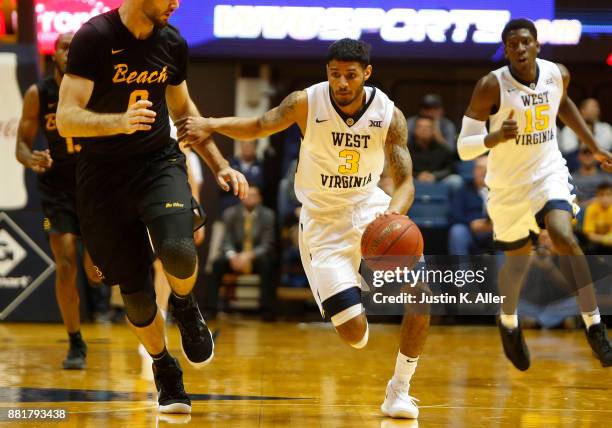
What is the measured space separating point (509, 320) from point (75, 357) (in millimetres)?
3037

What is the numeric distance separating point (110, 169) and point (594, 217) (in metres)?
6.09

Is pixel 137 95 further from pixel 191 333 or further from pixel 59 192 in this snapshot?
pixel 59 192

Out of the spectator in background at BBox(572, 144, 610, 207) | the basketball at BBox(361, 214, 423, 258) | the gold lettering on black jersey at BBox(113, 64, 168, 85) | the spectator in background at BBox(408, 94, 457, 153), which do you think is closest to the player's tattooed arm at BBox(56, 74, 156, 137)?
the gold lettering on black jersey at BBox(113, 64, 168, 85)

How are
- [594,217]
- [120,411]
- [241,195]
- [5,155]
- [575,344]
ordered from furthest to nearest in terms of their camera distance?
1. [5,155]
2. [594,217]
3. [575,344]
4. [120,411]
5. [241,195]

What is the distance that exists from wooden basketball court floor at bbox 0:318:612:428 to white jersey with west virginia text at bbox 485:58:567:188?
1.41 meters

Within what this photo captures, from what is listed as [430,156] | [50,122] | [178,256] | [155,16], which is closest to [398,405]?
[178,256]

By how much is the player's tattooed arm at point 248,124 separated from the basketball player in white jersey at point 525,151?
5.05 ft

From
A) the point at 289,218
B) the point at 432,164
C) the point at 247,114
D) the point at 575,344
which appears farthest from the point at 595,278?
the point at 247,114

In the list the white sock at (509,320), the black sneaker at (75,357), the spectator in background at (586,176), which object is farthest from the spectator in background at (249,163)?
the white sock at (509,320)

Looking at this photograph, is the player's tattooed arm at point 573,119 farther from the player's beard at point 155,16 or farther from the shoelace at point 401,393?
the player's beard at point 155,16

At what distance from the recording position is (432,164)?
34.2ft

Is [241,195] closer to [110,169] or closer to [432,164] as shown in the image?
[110,169]

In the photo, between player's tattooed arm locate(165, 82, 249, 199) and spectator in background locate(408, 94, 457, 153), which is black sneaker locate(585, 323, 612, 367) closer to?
player's tattooed arm locate(165, 82, 249, 199)

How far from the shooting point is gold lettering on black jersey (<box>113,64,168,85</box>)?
16.1 ft
